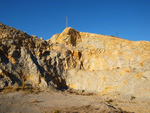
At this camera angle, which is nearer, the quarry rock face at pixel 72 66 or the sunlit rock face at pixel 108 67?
the quarry rock face at pixel 72 66

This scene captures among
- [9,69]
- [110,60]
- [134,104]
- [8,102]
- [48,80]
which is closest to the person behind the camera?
[8,102]

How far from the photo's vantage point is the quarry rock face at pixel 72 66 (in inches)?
721

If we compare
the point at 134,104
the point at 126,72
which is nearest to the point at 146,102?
the point at 134,104

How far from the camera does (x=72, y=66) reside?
79.5ft

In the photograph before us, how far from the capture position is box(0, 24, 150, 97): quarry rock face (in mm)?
18312

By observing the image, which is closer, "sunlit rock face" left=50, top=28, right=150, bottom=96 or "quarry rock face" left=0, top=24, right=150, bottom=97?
"quarry rock face" left=0, top=24, right=150, bottom=97

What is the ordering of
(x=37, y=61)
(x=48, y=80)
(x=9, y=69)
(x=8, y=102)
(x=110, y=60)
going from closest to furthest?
(x=8, y=102) → (x=9, y=69) → (x=48, y=80) → (x=37, y=61) → (x=110, y=60)

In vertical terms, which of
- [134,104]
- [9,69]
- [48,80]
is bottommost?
[134,104]

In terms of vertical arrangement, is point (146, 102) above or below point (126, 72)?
below

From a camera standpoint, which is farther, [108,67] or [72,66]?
[72,66]

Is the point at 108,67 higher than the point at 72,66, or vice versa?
the point at 72,66

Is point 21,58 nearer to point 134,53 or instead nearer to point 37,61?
point 37,61

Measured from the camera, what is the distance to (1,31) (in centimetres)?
2092

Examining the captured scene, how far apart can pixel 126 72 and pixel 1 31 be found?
63.7 feet
